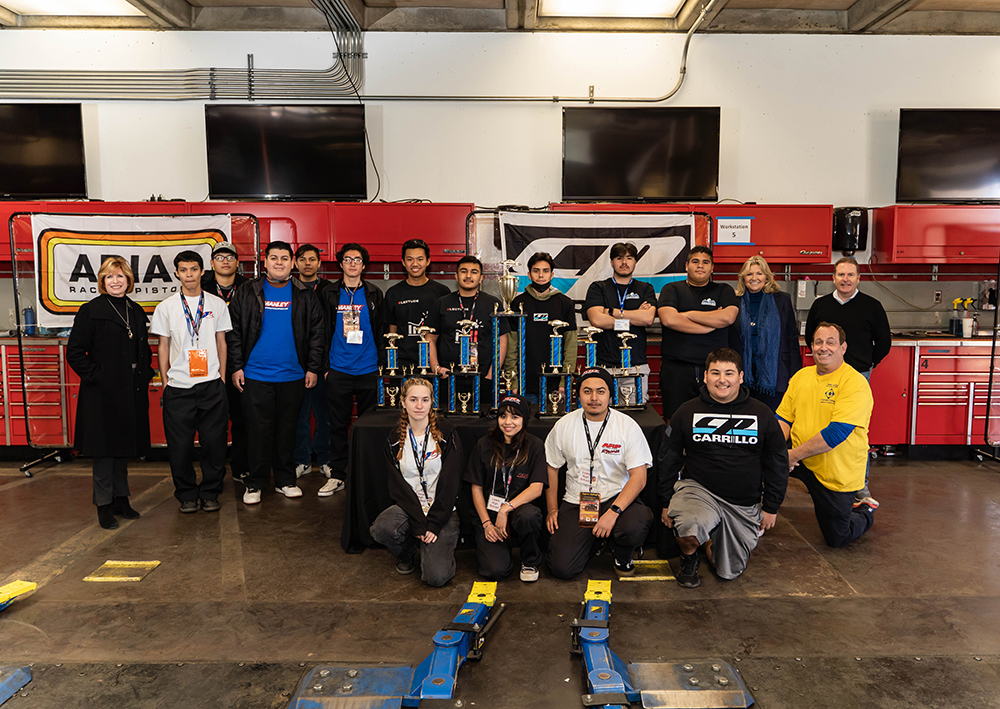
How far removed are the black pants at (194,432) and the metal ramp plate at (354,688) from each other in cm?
222

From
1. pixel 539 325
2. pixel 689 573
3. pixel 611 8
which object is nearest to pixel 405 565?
pixel 689 573

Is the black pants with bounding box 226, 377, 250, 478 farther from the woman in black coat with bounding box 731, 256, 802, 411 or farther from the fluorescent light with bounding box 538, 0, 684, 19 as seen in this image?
the fluorescent light with bounding box 538, 0, 684, 19

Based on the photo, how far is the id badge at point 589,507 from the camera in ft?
10.9

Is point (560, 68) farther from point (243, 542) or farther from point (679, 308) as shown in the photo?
point (243, 542)

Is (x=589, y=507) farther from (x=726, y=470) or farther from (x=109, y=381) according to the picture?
(x=109, y=381)

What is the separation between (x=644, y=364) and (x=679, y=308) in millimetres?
435

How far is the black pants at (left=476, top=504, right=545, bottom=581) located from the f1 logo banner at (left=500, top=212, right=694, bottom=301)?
2.80 meters

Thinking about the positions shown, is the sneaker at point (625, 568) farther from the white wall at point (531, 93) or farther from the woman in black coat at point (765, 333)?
the white wall at point (531, 93)

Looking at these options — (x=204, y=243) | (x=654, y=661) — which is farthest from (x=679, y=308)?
(x=204, y=243)

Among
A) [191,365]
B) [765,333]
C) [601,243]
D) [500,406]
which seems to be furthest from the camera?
[601,243]

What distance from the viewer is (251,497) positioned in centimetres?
450

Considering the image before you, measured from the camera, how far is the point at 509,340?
419 centimetres

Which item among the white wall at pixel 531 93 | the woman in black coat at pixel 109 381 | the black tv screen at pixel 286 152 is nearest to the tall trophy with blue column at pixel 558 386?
the woman in black coat at pixel 109 381

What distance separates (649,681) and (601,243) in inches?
158
